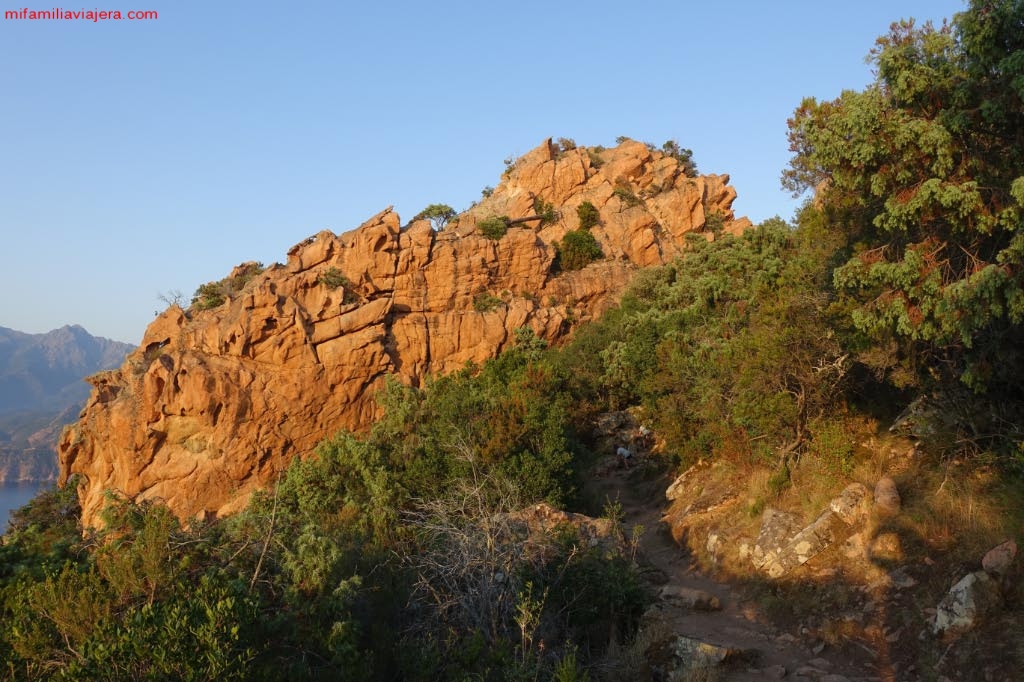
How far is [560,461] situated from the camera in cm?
1495

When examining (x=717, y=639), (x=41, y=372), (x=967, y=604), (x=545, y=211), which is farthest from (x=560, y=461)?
(x=41, y=372)

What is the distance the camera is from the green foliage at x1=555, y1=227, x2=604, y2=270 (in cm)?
2953

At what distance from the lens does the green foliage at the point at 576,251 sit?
96.9 ft

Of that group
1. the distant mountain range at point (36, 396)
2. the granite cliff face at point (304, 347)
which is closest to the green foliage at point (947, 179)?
the granite cliff face at point (304, 347)

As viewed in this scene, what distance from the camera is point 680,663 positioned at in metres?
8.51

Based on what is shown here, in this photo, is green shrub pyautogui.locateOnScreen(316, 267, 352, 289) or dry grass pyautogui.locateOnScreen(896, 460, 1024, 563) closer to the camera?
dry grass pyautogui.locateOnScreen(896, 460, 1024, 563)

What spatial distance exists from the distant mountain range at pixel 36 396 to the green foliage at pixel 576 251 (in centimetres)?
2633

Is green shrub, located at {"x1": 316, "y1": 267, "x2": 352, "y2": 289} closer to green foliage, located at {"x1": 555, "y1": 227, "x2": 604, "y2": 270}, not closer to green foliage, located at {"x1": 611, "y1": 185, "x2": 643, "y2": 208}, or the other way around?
green foliage, located at {"x1": 555, "y1": 227, "x2": 604, "y2": 270}

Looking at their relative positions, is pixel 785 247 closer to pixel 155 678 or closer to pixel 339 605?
pixel 339 605

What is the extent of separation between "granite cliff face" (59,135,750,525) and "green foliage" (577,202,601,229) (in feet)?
6.37

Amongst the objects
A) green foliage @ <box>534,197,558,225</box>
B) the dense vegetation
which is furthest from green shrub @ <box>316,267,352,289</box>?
green foliage @ <box>534,197,558,225</box>

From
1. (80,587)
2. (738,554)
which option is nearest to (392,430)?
(738,554)

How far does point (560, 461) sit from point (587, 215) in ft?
60.0

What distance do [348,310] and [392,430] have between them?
18.9 ft
